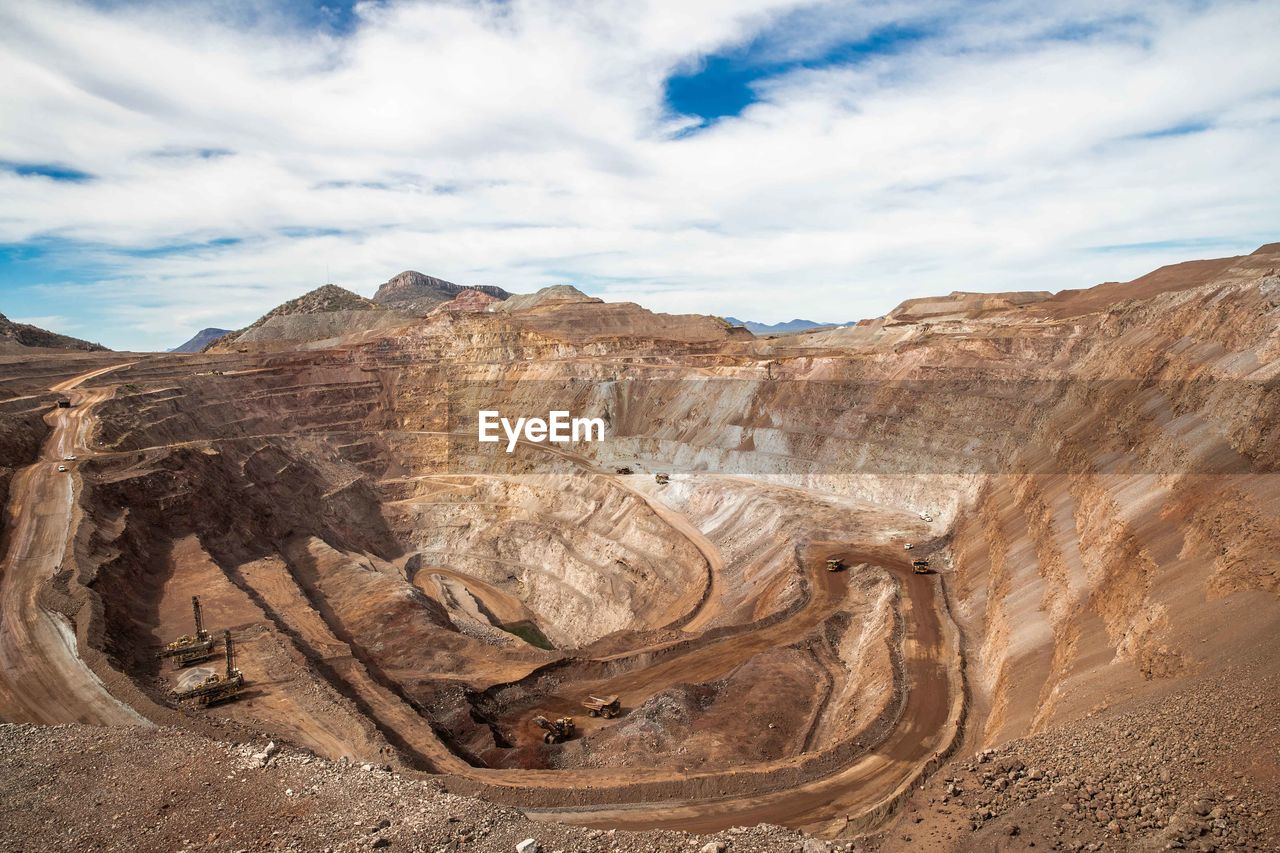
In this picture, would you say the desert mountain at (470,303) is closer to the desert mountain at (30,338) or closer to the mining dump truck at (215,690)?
the desert mountain at (30,338)

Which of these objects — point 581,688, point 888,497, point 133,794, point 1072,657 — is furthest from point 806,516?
point 133,794

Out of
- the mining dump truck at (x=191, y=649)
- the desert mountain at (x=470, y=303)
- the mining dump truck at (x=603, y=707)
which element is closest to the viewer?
the mining dump truck at (x=603, y=707)

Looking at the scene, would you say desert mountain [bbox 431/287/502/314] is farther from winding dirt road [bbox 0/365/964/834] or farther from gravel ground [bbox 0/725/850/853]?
gravel ground [bbox 0/725/850/853]

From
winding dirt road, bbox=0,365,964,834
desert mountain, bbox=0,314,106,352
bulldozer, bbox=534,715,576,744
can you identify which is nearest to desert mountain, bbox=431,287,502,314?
desert mountain, bbox=0,314,106,352

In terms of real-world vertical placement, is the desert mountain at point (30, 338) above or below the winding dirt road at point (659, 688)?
above

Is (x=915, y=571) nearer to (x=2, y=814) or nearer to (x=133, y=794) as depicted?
(x=133, y=794)

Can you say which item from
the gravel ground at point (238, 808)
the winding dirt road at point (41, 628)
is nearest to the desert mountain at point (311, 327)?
the winding dirt road at point (41, 628)

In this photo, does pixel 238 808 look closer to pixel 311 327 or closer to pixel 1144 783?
pixel 1144 783
